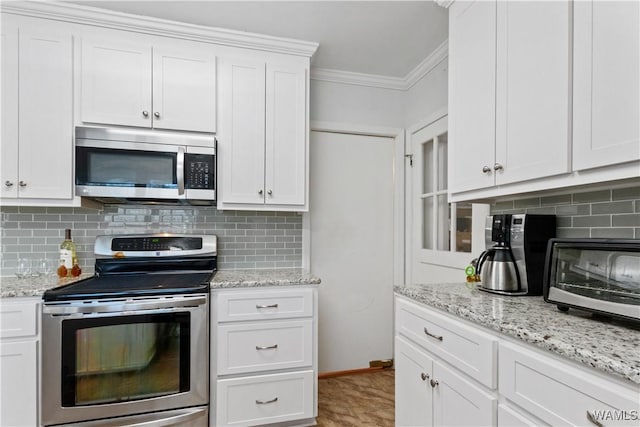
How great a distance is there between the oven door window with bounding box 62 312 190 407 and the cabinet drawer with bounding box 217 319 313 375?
0.68 feet

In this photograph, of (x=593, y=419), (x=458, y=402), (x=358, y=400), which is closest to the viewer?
(x=593, y=419)

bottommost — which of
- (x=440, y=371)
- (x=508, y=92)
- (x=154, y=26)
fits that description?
(x=440, y=371)

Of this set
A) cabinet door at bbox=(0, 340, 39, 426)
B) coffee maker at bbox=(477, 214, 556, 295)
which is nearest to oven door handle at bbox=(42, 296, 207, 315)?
cabinet door at bbox=(0, 340, 39, 426)

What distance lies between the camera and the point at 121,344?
5.64 feet

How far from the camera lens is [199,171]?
2066mm

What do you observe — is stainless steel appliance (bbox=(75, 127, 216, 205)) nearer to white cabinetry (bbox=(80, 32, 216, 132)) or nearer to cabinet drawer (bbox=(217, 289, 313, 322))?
white cabinetry (bbox=(80, 32, 216, 132))

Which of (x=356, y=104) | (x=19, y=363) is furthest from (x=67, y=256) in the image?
(x=356, y=104)

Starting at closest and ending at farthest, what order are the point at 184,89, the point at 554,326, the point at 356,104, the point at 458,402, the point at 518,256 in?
the point at 554,326 < the point at 458,402 < the point at 518,256 < the point at 184,89 < the point at 356,104

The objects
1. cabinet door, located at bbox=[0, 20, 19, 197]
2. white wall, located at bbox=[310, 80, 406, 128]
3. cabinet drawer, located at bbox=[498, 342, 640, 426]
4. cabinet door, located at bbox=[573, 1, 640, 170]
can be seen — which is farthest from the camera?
white wall, located at bbox=[310, 80, 406, 128]

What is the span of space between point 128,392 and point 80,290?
1.89 ft

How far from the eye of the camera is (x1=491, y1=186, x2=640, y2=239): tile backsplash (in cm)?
125

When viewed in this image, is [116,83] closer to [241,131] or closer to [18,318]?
[241,131]

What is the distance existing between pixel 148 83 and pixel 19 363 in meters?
1.61

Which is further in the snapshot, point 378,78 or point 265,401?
point 378,78
